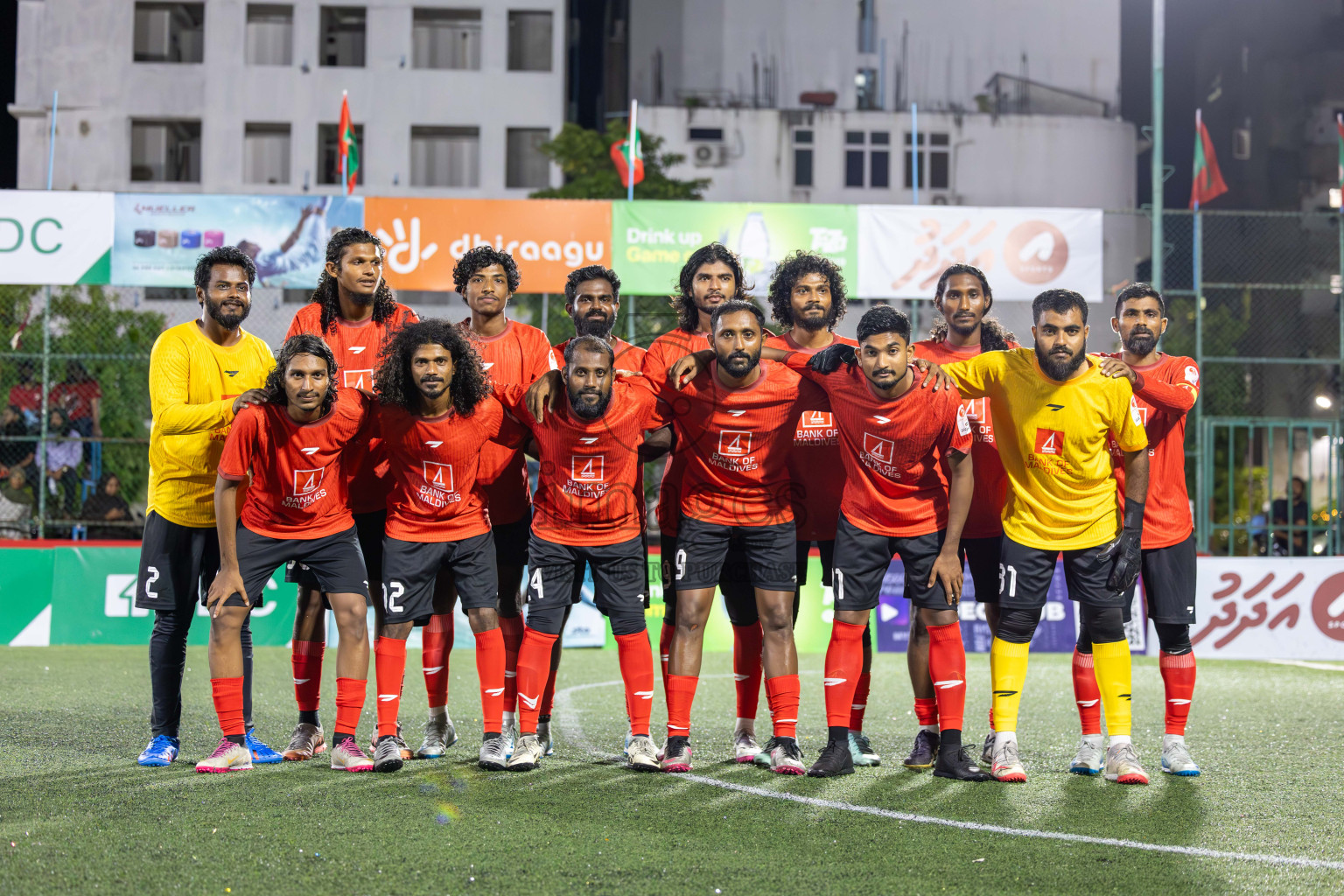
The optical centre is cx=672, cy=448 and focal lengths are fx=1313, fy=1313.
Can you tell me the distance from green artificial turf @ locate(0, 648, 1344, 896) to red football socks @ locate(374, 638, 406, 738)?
220 millimetres

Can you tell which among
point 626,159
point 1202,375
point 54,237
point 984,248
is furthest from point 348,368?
point 626,159

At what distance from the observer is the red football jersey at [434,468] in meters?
5.36

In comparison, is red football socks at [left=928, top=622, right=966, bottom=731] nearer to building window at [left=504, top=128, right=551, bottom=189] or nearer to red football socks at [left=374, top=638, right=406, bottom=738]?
red football socks at [left=374, top=638, right=406, bottom=738]

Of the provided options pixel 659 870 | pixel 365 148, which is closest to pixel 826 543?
pixel 659 870

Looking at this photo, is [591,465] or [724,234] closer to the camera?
[591,465]

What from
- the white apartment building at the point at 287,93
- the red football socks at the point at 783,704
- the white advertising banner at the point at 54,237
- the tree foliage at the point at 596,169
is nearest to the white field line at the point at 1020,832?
the red football socks at the point at 783,704

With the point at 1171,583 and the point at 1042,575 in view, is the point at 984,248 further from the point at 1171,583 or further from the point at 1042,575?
the point at 1042,575

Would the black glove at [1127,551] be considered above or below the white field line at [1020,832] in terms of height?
above

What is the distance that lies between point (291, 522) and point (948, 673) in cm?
272

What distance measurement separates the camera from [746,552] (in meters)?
5.49

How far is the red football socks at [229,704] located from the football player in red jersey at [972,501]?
2.76 meters

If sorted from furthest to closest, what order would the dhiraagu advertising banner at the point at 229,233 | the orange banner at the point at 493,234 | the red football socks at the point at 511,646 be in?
the orange banner at the point at 493,234 < the dhiraagu advertising banner at the point at 229,233 < the red football socks at the point at 511,646

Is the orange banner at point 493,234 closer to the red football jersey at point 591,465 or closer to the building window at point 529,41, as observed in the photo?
the red football jersey at point 591,465

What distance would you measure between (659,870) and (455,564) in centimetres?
203
